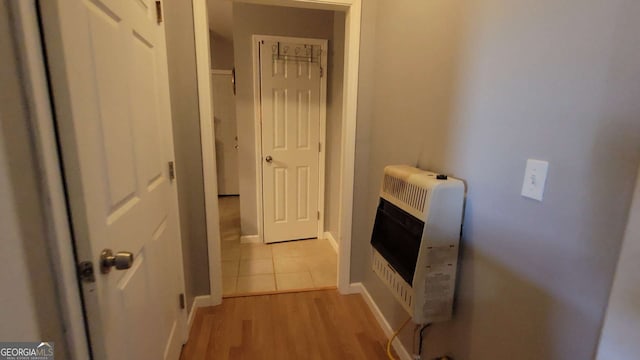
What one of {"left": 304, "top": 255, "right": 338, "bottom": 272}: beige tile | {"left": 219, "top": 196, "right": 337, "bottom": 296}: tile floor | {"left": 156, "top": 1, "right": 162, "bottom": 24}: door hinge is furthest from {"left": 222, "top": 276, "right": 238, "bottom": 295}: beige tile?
{"left": 156, "top": 1, "right": 162, "bottom": 24}: door hinge

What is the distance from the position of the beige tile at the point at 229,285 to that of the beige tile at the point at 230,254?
0.36m

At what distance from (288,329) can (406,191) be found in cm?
123

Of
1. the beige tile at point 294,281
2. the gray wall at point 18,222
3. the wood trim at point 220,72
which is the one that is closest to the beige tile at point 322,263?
the beige tile at point 294,281

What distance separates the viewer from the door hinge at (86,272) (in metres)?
0.72

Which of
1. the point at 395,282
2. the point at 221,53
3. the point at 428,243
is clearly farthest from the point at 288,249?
the point at 221,53

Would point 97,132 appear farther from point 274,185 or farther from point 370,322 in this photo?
point 274,185

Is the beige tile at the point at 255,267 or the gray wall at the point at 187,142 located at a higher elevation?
the gray wall at the point at 187,142

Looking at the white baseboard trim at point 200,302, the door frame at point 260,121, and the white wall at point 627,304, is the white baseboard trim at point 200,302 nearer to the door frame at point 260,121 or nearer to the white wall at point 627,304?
the door frame at point 260,121

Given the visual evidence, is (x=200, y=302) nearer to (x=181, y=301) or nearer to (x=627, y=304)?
(x=181, y=301)

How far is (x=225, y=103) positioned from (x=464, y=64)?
4.45 m

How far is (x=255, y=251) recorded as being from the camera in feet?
10.1

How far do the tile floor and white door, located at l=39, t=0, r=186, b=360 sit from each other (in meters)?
0.89

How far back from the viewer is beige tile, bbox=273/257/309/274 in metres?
2.69

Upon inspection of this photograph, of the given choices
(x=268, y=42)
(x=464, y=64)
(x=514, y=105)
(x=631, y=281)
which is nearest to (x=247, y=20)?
(x=268, y=42)
